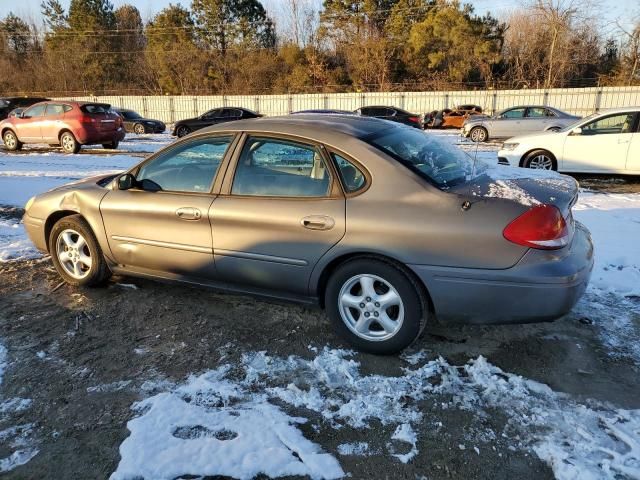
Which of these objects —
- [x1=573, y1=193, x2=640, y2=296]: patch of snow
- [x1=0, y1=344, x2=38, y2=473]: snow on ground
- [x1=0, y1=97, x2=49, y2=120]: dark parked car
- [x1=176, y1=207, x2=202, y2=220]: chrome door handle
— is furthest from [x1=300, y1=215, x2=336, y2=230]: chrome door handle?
[x1=0, y1=97, x2=49, y2=120]: dark parked car

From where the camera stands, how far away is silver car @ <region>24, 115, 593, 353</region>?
2.96 meters

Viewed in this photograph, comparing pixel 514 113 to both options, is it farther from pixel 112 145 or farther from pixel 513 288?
pixel 513 288

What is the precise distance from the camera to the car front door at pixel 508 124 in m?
19.8

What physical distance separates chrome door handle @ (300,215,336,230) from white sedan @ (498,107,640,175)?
324 inches

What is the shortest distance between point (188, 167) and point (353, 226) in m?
1.58

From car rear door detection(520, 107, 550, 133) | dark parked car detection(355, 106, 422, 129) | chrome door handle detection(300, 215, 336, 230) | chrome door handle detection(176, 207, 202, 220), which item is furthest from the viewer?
dark parked car detection(355, 106, 422, 129)

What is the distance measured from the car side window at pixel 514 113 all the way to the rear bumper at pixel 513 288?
18472 mm

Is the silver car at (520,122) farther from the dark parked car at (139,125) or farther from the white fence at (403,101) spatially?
the dark parked car at (139,125)

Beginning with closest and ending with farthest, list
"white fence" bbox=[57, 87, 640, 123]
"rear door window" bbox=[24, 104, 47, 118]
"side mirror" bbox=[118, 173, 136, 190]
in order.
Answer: "side mirror" bbox=[118, 173, 136, 190], "rear door window" bbox=[24, 104, 47, 118], "white fence" bbox=[57, 87, 640, 123]

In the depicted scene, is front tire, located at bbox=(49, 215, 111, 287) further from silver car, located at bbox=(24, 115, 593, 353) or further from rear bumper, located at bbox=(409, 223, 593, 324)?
rear bumper, located at bbox=(409, 223, 593, 324)

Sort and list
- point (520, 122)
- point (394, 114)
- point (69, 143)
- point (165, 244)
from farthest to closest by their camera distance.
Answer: point (394, 114) → point (520, 122) → point (69, 143) → point (165, 244)

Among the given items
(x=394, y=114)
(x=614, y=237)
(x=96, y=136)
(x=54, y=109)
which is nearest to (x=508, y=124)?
(x=394, y=114)

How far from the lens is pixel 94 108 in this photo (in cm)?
1516

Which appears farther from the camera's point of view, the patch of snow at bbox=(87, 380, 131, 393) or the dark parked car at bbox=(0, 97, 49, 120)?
the dark parked car at bbox=(0, 97, 49, 120)
